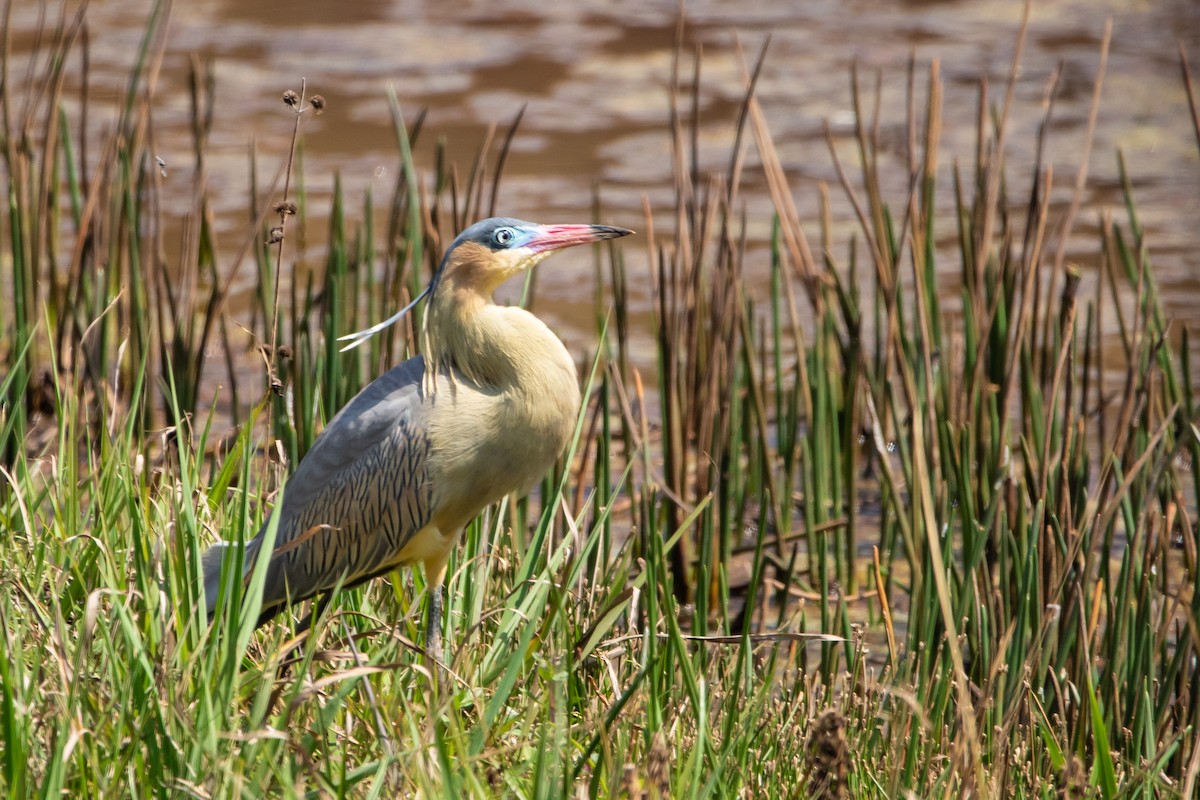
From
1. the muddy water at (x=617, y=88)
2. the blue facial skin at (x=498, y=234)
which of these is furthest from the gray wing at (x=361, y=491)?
the muddy water at (x=617, y=88)

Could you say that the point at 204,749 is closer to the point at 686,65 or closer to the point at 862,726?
the point at 862,726

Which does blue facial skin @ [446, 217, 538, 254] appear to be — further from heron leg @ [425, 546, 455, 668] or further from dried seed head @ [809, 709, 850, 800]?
dried seed head @ [809, 709, 850, 800]

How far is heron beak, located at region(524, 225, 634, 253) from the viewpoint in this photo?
2.64 m

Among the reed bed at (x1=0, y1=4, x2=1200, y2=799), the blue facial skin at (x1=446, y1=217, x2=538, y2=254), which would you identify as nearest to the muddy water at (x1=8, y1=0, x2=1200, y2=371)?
the reed bed at (x1=0, y1=4, x2=1200, y2=799)

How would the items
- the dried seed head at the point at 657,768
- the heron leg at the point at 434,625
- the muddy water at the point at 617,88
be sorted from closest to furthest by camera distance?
the dried seed head at the point at 657,768
the heron leg at the point at 434,625
the muddy water at the point at 617,88

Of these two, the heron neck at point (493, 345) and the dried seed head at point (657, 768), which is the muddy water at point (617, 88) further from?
the dried seed head at point (657, 768)

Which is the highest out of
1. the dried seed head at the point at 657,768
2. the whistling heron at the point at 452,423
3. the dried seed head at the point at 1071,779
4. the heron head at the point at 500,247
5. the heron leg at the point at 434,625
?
the heron head at the point at 500,247

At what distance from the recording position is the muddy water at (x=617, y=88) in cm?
683

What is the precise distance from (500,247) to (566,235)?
12cm

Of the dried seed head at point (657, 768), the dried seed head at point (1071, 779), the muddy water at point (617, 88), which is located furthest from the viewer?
the muddy water at point (617, 88)

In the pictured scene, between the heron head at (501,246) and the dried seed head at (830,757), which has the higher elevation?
the heron head at (501,246)

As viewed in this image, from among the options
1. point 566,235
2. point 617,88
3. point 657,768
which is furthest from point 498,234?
point 617,88

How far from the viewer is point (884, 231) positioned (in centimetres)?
336

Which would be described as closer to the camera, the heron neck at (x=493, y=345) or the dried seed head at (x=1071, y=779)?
the dried seed head at (x=1071, y=779)
